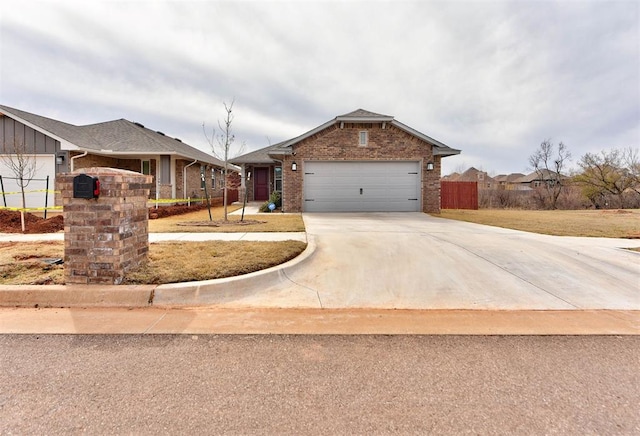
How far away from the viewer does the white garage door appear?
1544 cm

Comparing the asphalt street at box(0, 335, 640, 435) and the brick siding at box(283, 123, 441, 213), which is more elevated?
the brick siding at box(283, 123, 441, 213)

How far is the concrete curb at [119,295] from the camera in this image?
13.5 feet

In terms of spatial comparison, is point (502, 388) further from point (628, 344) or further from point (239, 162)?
point (239, 162)

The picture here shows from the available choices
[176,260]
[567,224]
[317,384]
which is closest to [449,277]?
[317,384]

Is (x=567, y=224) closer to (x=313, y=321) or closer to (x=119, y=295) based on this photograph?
(x=313, y=321)

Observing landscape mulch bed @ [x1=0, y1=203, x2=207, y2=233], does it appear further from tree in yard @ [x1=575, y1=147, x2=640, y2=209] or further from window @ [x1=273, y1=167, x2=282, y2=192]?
tree in yard @ [x1=575, y1=147, x2=640, y2=209]

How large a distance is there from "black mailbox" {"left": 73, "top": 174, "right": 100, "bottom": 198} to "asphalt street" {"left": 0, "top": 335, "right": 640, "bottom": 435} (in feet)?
5.99

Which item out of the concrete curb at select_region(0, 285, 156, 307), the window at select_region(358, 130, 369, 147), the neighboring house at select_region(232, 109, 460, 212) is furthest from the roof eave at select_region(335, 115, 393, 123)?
the concrete curb at select_region(0, 285, 156, 307)

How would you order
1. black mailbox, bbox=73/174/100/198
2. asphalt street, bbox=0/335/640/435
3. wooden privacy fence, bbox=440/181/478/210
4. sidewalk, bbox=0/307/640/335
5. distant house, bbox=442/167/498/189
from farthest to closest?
distant house, bbox=442/167/498/189, wooden privacy fence, bbox=440/181/478/210, black mailbox, bbox=73/174/100/198, sidewalk, bbox=0/307/640/335, asphalt street, bbox=0/335/640/435

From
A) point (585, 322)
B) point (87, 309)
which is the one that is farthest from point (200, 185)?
point (585, 322)

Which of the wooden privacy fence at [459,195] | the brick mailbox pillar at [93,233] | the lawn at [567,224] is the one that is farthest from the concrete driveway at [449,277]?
the wooden privacy fence at [459,195]

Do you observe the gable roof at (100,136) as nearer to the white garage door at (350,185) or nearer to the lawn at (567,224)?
the white garage door at (350,185)

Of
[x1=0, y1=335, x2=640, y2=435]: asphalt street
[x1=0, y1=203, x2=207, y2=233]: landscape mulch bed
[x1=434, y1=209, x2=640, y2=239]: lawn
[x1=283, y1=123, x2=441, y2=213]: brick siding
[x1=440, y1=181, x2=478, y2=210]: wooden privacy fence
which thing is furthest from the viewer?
[x1=440, y1=181, x2=478, y2=210]: wooden privacy fence

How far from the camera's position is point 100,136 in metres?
18.2
